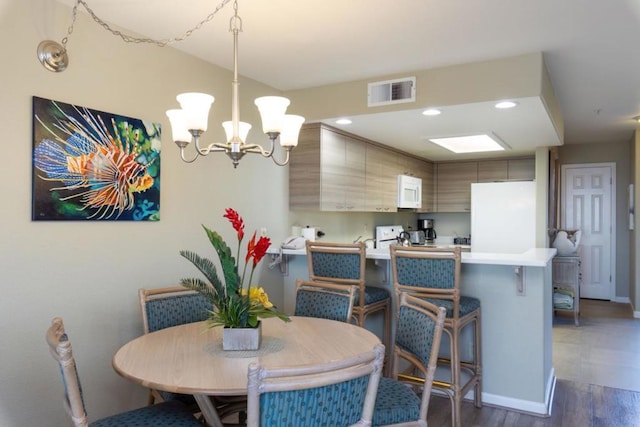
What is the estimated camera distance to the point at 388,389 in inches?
81.0

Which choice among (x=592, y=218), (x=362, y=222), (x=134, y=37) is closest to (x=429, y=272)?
(x=134, y=37)

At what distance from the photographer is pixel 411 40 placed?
2.78 m

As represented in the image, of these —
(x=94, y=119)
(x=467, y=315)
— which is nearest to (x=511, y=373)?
(x=467, y=315)

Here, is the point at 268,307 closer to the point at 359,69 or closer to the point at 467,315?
the point at 467,315

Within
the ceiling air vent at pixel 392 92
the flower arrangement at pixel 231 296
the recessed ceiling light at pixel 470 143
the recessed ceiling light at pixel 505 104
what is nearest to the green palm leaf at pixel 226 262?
the flower arrangement at pixel 231 296

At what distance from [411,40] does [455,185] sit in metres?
4.14

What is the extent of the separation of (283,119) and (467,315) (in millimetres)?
1709

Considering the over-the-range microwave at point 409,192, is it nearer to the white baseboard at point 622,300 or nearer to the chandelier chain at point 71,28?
the white baseboard at point 622,300

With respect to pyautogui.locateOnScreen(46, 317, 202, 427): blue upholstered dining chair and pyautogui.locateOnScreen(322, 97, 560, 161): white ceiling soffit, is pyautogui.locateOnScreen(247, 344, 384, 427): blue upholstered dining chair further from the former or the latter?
pyautogui.locateOnScreen(322, 97, 560, 161): white ceiling soffit

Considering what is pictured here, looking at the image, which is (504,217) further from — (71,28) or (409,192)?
(71,28)

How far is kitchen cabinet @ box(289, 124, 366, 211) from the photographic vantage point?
12.8ft

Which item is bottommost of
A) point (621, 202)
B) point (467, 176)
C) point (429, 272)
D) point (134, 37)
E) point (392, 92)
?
point (429, 272)

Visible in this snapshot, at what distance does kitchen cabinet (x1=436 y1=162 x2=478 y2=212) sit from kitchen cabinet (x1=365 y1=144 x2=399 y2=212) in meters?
1.54

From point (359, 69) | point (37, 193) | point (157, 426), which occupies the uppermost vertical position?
point (359, 69)
